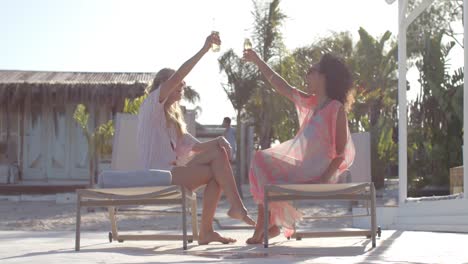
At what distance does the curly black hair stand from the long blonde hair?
954 millimetres

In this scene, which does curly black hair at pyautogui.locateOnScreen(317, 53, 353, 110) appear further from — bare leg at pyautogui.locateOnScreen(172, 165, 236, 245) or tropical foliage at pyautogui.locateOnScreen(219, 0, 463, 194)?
tropical foliage at pyautogui.locateOnScreen(219, 0, 463, 194)

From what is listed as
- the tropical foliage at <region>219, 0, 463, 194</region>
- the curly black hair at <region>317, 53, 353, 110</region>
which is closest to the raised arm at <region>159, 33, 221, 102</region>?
the curly black hair at <region>317, 53, 353, 110</region>

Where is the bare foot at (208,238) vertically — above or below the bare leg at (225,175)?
below

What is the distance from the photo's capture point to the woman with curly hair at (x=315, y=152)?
16.1 ft

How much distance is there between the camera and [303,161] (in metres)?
5.00

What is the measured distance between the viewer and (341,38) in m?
27.4

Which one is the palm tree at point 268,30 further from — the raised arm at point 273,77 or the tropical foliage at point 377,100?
the raised arm at point 273,77

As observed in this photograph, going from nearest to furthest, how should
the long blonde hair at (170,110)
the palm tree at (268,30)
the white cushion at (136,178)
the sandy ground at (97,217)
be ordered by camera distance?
the white cushion at (136,178) < the long blonde hair at (170,110) < the sandy ground at (97,217) < the palm tree at (268,30)

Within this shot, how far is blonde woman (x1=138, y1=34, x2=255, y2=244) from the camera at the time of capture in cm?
486

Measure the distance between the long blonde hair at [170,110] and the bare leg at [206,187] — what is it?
0.36m

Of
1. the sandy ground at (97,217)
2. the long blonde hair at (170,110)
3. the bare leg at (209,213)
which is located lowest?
the sandy ground at (97,217)

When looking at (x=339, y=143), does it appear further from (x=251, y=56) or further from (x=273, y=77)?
(x=251, y=56)

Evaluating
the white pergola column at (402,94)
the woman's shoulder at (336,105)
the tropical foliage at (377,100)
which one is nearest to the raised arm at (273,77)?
the woman's shoulder at (336,105)

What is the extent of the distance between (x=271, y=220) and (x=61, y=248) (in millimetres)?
1275
